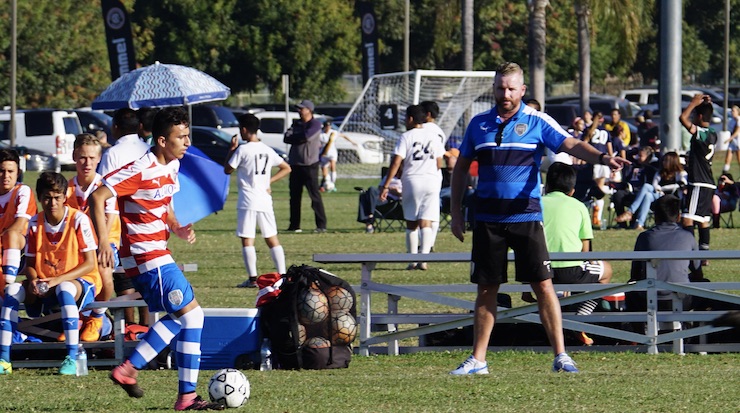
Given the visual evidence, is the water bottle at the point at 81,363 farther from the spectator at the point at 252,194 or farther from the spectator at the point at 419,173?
the spectator at the point at 419,173

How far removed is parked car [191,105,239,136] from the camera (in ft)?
147

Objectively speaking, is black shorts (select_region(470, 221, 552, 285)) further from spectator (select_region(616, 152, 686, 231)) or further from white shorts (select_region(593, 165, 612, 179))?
white shorts (select_region(593, 165, 612, 179))

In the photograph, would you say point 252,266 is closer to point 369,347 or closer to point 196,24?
point 369,347

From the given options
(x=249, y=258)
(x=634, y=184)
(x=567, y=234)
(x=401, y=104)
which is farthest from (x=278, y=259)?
(x=401, y=104)

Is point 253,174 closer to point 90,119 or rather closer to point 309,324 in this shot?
point 309,324

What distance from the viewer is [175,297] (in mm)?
7711

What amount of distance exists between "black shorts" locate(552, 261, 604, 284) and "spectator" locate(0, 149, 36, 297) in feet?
12.9

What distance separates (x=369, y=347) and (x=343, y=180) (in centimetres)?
2584

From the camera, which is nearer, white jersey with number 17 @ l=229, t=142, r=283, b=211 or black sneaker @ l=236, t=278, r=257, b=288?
black sneaker @ l=236, t=278, r=257, b=288

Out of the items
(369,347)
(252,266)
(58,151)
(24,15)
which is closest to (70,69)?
(24,15)

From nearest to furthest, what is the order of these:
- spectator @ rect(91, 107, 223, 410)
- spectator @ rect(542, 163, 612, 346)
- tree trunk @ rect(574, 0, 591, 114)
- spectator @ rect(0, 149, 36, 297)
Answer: spectator @ rect(91, 107, 223, 410), spectator @ rect(0, 149, 36, 297), spectator @ rect(542, 163, 612, 346), tree trunk @ rect(574, 0, 591, 114)

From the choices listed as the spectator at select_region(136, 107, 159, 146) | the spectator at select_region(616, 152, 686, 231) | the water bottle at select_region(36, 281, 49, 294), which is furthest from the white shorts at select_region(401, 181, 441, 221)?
the water bottle at select_region(36, 281, 49, 294)

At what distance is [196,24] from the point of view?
57.6 m

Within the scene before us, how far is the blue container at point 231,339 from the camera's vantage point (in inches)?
383
